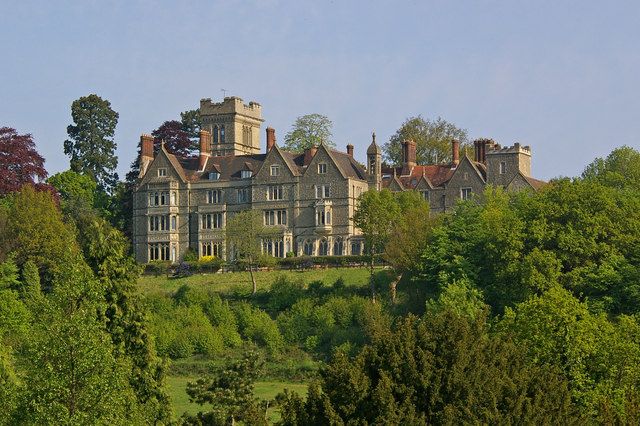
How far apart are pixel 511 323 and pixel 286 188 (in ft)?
139

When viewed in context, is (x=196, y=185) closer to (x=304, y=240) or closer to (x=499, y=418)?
(x=304, y=240)

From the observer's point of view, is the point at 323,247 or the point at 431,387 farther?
the point at 323,247

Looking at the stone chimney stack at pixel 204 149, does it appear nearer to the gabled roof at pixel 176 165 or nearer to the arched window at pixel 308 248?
the gabled roof at pixel 176 165

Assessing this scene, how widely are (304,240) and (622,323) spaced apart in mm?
41573

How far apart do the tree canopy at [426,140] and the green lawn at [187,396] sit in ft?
152

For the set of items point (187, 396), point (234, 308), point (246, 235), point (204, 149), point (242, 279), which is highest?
point (204, 149)

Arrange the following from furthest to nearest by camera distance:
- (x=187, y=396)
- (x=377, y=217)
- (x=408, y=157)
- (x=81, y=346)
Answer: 1. (x=408, y=157)
2. (x=377, y=217)
3. (x=187, y=396)
4. (x=81, y=346)

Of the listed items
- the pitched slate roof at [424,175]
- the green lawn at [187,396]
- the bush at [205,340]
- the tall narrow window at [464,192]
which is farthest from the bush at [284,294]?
the pitched slate roof at [424,175]

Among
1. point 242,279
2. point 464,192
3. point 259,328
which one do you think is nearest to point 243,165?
point 242,279

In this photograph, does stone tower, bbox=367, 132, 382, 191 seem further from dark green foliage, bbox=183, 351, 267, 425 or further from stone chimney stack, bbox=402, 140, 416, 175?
dark green foliage, bbox=183, 351, 267, 425

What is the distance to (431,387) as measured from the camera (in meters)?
46.4

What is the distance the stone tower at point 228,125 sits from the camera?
113688 mm

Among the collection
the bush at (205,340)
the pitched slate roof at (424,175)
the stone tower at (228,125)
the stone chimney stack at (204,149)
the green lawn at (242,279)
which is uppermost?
the stone tower at (228,125)

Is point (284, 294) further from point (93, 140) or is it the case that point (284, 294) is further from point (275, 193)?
point (93, 140)
